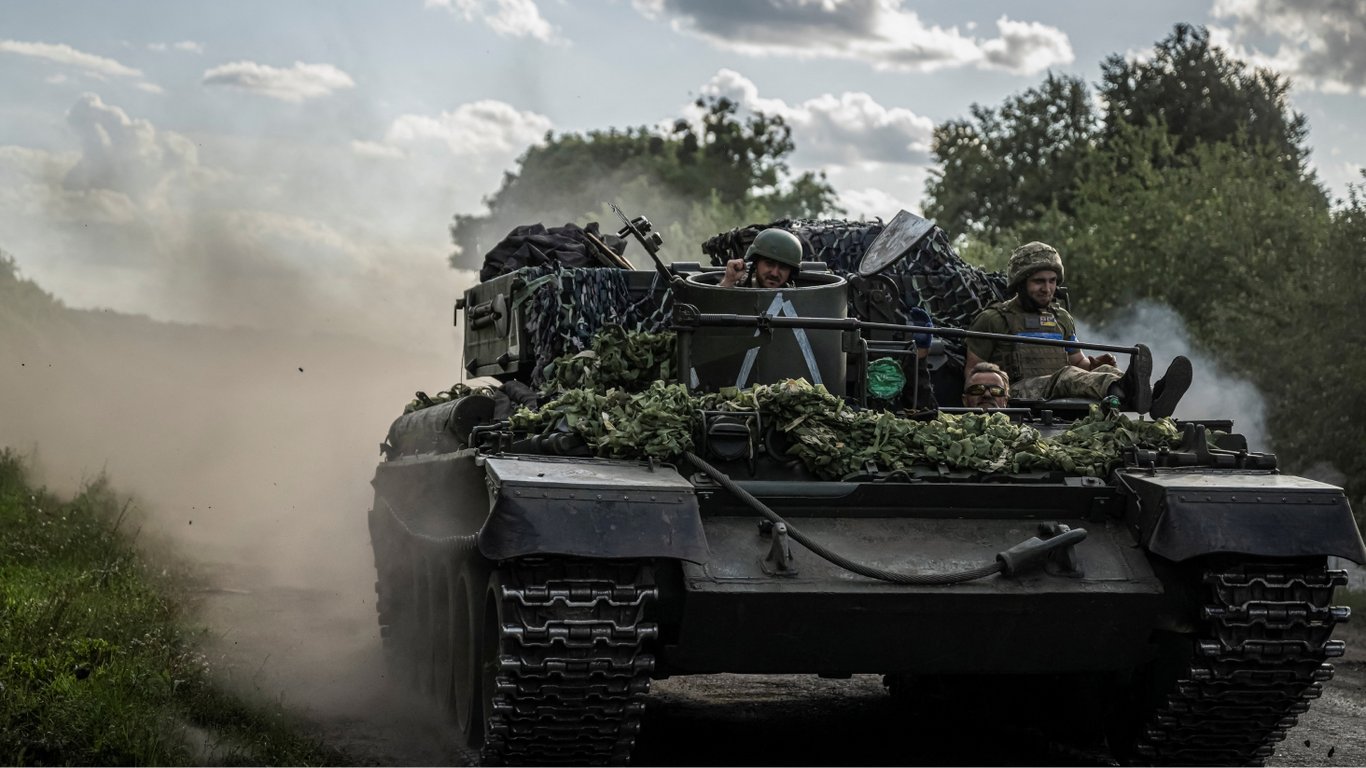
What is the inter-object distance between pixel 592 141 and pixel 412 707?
39.6 meters

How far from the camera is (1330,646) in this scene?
279 inches

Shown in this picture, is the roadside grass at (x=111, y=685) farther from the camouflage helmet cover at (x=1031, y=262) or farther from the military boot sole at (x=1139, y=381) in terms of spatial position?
the camouflage helmet cover at (x=1031, y=262)

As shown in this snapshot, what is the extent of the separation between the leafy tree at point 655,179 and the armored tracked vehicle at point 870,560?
107 ft

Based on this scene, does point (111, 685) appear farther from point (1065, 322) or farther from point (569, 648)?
point (1065, 322)

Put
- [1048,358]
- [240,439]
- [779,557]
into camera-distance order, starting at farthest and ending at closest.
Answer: [240,439] → [1048,358] → [779,557]

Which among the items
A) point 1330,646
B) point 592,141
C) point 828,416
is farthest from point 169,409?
point 592,141

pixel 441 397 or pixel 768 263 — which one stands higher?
pixel 768 263

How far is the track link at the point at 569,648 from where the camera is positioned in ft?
21.3

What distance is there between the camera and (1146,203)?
83.9 feet

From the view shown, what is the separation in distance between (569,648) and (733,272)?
2880 mm

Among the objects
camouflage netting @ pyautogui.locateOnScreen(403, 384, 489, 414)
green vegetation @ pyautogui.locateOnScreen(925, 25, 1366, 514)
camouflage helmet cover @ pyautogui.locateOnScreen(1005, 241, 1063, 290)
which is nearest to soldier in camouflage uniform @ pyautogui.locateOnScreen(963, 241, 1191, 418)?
camouflage helmet cover @ pyautogui.locateOnScreen(1005, 241, 1063, 290)

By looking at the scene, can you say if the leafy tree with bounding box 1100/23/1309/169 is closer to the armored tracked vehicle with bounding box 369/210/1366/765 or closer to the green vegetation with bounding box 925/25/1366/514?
the green vegetation with bounding box 925/25/1366/514

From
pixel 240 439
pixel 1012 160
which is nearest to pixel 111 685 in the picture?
pixel 240 439

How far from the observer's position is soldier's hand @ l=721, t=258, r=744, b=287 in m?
8.84
